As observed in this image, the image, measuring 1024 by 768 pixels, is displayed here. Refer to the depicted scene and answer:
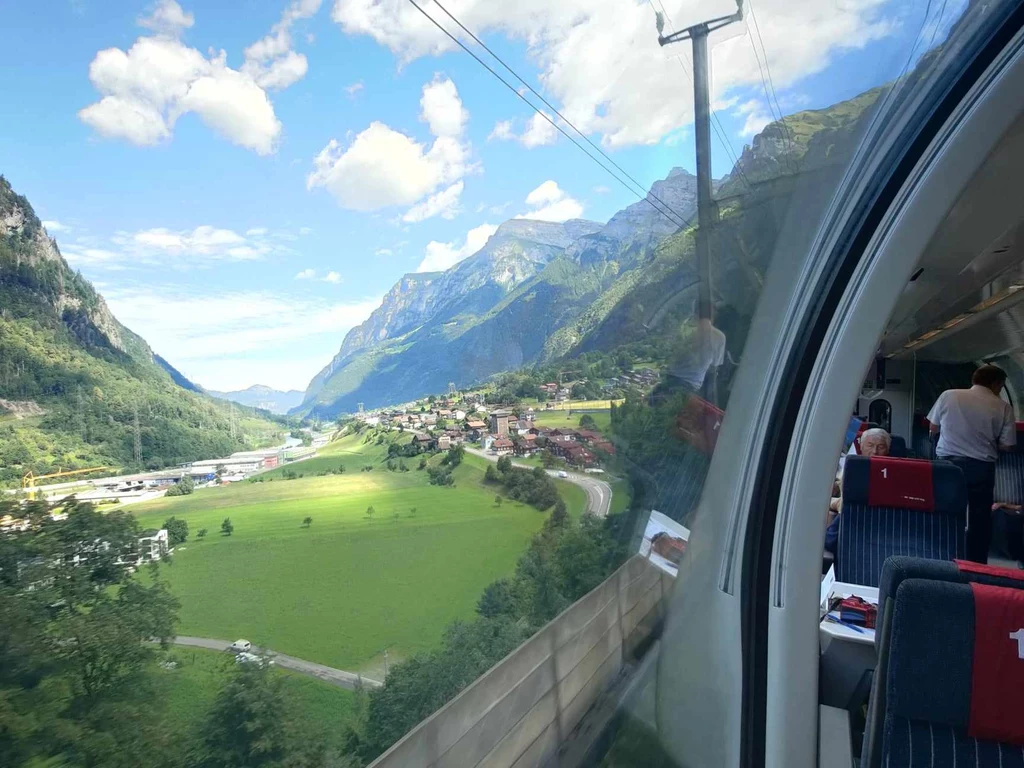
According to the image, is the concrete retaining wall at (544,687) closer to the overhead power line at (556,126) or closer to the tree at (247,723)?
the tree at (247,723)

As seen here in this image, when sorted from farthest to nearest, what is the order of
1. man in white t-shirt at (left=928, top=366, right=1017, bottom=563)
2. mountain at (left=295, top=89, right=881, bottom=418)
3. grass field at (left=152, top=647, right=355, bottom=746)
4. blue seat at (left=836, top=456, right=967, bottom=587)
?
man in white t-shirt at (left=928, top=366, right=1017, bottom=563) → blue seat at (left=836, top=456, right=967, bottom=587) → mountain at (left=295, top=89, right=881, bottom=418) → grass field at (left=152, top=647, right=355, bottom=746)

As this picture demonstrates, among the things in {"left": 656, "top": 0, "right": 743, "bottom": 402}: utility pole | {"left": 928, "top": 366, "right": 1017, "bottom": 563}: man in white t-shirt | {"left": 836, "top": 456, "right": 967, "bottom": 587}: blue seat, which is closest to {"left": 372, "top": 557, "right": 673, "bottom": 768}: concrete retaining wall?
{"left": 656, "top": 0, "right": 743, "bottom": 402}: utility pole

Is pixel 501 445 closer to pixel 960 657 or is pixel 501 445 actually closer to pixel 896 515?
pixel 960 657

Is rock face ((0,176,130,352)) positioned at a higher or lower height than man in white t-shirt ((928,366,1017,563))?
higher

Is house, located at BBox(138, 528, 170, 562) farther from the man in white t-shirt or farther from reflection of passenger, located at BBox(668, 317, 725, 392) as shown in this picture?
the man in white t-shirt

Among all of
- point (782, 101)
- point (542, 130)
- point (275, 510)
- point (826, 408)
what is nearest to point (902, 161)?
point (782, 101)

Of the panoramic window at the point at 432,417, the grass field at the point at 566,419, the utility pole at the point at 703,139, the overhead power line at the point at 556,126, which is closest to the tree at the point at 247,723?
the panoramic window at the point at 432,417
